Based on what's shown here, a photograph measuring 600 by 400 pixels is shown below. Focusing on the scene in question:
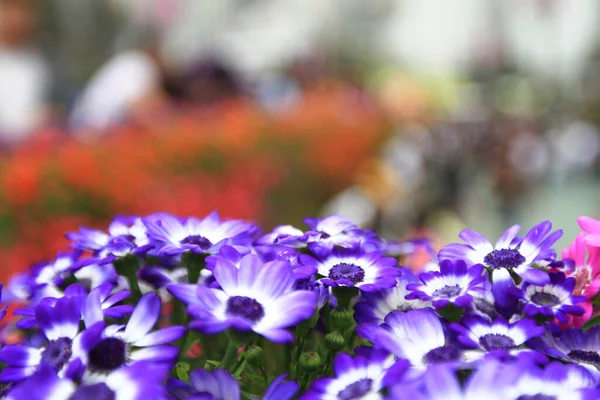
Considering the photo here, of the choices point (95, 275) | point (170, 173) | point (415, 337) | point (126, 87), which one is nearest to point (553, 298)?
point (415, 337)

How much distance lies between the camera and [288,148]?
112 inches

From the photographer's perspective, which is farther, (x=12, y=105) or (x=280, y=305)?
(x=12, y=105)

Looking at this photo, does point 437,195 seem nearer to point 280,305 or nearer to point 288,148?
point 288,148

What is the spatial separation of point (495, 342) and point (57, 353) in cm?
24

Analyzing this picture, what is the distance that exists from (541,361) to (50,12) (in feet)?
30.7

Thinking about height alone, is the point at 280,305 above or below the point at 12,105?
above

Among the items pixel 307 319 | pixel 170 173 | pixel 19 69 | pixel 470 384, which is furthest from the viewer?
pixel 19 69

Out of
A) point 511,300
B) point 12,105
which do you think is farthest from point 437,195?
point 511,300

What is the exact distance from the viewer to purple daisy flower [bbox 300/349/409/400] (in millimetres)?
335

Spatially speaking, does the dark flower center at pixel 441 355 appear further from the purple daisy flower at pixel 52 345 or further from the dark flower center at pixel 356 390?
the purple daisy flower at pixel 52 345

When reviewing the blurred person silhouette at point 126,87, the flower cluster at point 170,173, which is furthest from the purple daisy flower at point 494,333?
the blurred person silhouette at point 126,87

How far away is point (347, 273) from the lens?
1.40 feet

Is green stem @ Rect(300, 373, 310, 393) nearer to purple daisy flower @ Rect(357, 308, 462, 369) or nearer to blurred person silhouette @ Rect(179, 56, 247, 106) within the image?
purple daisy flower @ Rect(357, 308, 462, 369)

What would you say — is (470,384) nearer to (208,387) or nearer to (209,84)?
(208,387)
